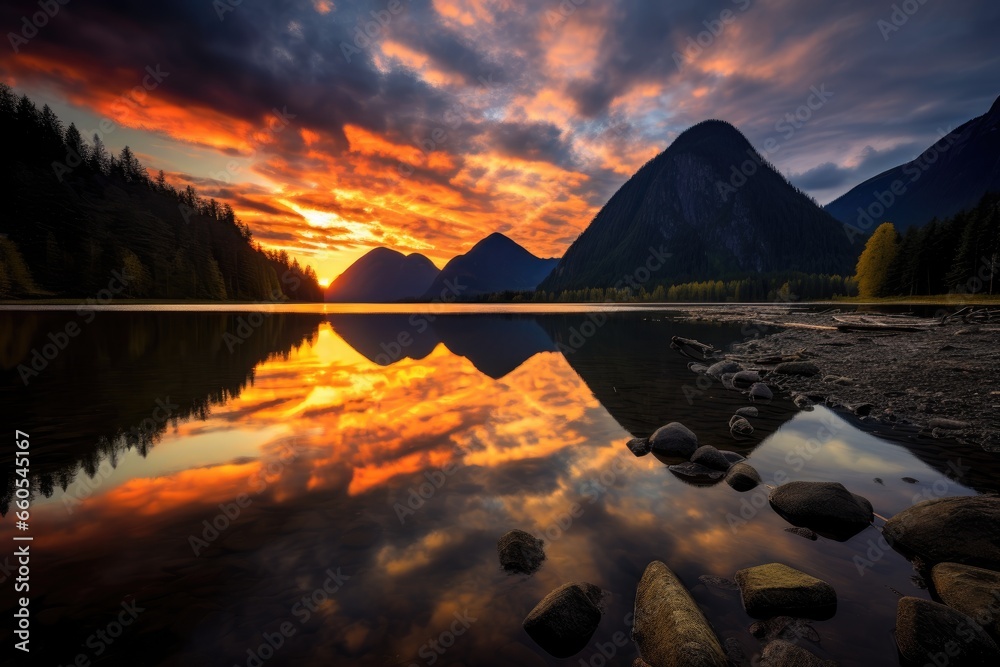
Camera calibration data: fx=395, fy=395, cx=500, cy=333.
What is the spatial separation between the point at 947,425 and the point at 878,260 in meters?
125

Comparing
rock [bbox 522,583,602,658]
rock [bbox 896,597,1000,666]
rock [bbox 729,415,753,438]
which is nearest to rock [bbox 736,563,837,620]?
rock [bbox 896,597,1000,666]

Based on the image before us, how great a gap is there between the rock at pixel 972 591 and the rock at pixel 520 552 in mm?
5484

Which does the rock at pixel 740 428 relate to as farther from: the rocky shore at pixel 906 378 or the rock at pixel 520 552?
the rock at pixel 520 552

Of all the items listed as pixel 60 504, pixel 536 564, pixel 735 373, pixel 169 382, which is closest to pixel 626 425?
pixel 536 564

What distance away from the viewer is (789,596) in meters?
5.38

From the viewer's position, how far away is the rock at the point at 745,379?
19734mm

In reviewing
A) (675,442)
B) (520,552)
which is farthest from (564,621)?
(675,442)

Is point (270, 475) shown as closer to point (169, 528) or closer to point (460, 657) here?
point (169, 528)

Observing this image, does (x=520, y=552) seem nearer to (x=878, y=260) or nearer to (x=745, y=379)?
(x=745, y=379)

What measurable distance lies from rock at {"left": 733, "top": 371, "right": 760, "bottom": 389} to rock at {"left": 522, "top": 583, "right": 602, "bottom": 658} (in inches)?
708

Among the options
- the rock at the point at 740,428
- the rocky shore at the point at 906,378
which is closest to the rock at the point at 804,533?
the rock at the point at 740,428

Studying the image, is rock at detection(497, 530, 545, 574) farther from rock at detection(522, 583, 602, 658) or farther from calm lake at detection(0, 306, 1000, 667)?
rock at detection(522, 583, 602, 658)

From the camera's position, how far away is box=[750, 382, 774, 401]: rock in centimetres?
1748

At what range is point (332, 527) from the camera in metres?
7.50
